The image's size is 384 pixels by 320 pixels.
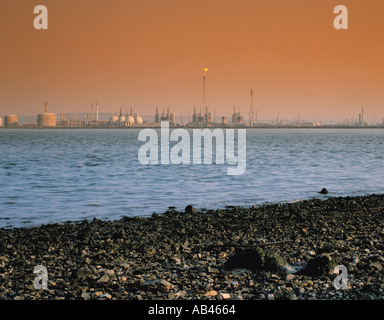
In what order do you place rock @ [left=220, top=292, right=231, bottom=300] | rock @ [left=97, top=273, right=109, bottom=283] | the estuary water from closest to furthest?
rock @ [left=220, top=292, right=231, bottom=300] → rock @ [left=97, top=273, right=109, bottom=283] → the estuary water

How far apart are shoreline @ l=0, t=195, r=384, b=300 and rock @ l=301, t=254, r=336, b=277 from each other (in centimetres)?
2

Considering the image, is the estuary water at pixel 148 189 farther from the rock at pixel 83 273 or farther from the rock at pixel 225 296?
the rock at pixel 225 296

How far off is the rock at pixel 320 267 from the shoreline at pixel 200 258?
2 cm

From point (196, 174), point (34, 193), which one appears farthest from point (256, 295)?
point (196, 174)

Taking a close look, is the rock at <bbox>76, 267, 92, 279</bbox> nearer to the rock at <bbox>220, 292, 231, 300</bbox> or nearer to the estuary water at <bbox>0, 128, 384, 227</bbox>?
the rock at <bbox>220, 292, 231, 300</bbox>

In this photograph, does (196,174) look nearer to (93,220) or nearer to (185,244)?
(93,220)

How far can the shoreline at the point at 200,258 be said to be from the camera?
7879 millimetres

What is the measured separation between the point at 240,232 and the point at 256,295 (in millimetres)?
4934

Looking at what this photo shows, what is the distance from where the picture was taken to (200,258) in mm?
9844

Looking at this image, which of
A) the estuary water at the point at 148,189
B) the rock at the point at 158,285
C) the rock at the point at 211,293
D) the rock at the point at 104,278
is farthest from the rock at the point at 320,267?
the estuary water at the point at 148,189

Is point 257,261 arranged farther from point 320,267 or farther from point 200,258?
point 200,258

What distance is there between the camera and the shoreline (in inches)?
310

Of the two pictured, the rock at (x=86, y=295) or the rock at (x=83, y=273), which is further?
the rock at (x=83, y=273)

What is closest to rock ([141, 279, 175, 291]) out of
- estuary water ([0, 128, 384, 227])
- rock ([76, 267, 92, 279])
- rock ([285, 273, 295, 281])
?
rock ([76, 267, 92, 279])
